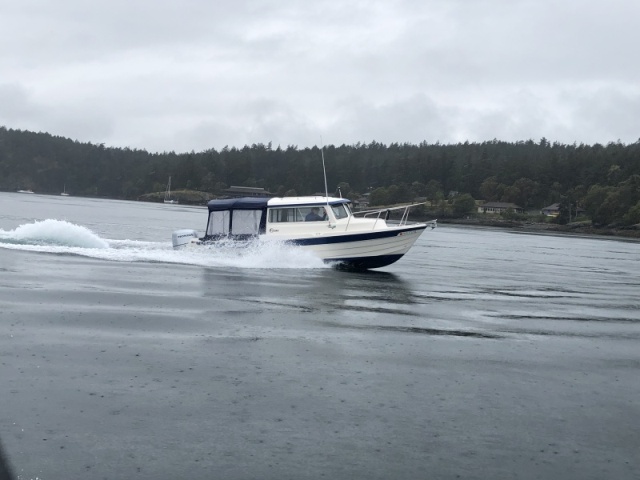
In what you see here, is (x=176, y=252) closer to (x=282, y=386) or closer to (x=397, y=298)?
(x=397, y=298)

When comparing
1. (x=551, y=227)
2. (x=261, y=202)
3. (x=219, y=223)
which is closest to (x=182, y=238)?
(x=219, y=223)

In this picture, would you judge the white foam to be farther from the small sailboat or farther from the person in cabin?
the small sailboat

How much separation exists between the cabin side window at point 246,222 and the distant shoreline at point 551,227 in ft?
274

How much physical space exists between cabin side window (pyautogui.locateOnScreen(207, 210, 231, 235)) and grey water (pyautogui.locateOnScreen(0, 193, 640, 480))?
334 inches

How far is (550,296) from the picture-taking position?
908 inches

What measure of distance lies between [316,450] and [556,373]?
5198 millimetres

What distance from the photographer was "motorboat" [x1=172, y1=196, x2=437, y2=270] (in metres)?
27.5

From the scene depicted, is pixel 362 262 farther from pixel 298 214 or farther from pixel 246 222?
pixel 246 222

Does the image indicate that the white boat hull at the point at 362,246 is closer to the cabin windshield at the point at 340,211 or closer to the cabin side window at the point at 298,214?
the cabin side window at the point at 298,214

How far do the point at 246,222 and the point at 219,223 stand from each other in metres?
1.11

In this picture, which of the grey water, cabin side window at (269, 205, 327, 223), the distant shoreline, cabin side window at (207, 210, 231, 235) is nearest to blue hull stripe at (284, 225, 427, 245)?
cabin side window at (269, 205, 327, 223)

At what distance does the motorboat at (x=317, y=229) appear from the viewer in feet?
90.1

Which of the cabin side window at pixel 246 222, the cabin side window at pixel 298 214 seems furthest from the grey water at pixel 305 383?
the cabin side window at pixel 246 222

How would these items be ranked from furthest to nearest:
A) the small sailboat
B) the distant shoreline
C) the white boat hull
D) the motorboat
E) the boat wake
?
the small sailboat < the distant shoreline < the boat wake < the motorboat < the white boat hull
